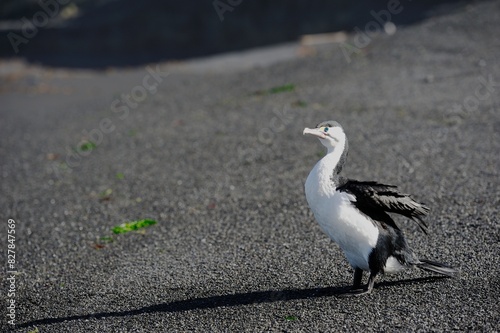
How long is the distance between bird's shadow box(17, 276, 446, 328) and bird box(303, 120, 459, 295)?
0.30 metres

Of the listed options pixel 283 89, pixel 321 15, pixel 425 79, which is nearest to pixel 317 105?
pixel 283 89

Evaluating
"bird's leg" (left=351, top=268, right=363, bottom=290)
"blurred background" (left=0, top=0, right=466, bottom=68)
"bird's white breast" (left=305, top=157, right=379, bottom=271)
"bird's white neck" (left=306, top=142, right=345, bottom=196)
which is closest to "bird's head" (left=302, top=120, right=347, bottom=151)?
"bird's white neck" (left=306, top=142, right=345, bottom=196)

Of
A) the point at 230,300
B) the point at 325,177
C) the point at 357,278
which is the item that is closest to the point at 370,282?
the point at 357,278

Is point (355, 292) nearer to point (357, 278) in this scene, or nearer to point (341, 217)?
point (357, 278)

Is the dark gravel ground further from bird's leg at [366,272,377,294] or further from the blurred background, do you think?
the blurred background

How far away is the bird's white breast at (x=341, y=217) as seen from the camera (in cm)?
659

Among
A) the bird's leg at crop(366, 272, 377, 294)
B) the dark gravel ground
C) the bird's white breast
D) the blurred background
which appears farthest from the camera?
the blurred background

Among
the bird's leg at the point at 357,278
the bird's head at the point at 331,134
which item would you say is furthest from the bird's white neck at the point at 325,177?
the bird's leg at the point at 357,278

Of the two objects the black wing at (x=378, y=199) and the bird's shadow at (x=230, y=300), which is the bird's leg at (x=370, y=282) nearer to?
the bird's shadow at (x=230, y=300)

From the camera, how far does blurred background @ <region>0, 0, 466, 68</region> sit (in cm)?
2447

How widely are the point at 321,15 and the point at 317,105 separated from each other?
10.8m

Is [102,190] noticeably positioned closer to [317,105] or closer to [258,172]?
[258,172]

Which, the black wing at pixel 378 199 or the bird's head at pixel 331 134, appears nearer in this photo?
the black wing at pixel 378 199

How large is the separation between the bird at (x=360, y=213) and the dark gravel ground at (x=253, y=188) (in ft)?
1.19
